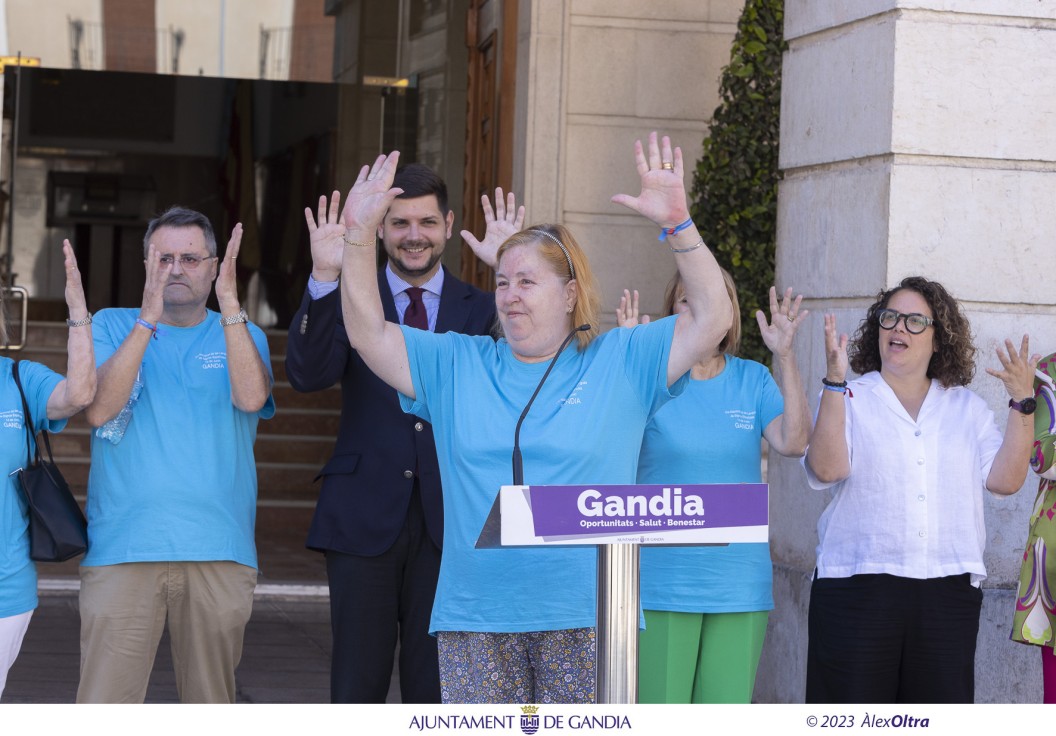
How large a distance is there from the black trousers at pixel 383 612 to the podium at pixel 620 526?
4.67ft

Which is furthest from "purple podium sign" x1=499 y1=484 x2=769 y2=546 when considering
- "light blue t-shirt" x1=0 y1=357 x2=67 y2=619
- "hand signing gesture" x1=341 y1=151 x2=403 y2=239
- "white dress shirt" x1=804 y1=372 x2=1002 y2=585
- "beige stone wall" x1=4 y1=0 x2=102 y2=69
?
"beige stone wall" x1=4 y1=0 x2=102 y2=69

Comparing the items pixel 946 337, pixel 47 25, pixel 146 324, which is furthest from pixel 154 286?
pixel 47 25

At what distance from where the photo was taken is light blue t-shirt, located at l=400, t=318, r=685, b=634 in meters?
3.14

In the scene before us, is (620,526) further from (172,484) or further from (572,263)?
(172,484)

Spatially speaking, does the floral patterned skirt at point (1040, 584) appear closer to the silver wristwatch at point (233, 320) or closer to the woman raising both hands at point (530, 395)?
the woman raising both hands at point (530, 395)

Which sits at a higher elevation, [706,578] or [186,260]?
[186,260]

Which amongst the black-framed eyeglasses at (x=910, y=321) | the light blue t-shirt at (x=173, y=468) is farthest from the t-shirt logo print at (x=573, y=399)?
the black-framed eyeglasses at (x=910, y=321)

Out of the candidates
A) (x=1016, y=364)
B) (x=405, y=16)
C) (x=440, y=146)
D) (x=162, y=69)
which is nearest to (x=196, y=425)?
(x=1016, y=364)

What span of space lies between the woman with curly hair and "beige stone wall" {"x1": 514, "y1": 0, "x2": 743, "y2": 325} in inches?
132

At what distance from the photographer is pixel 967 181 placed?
4.98 m

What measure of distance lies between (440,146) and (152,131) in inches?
359

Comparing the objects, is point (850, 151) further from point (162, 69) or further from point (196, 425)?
point (162, 69)

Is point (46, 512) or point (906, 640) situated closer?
point (46, 512)

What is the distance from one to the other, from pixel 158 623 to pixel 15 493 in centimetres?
53
